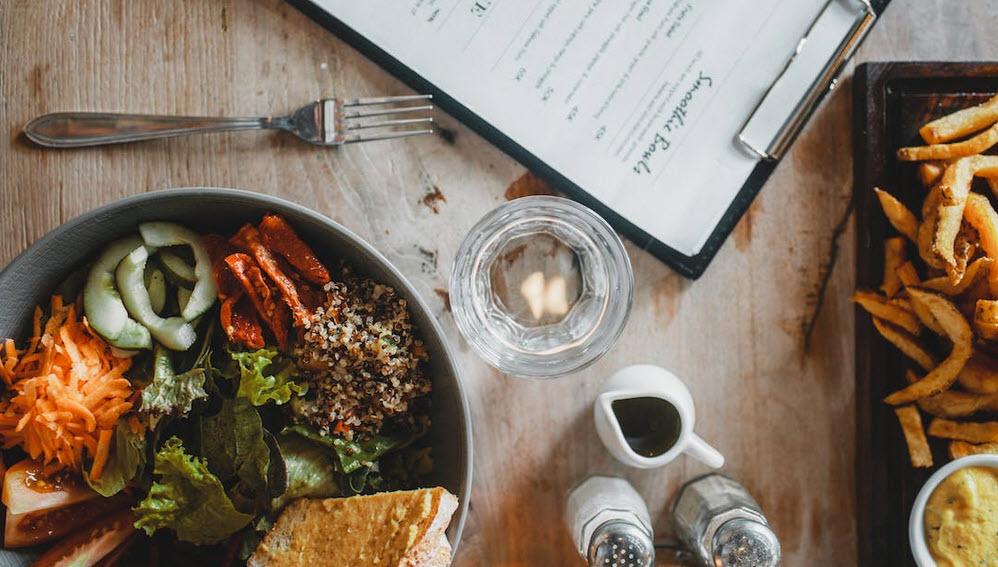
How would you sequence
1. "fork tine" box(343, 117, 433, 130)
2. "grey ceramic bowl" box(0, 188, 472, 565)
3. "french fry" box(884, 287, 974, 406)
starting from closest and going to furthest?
1. "grey ceramic bowl" box(0, 188, 472, 565)
2. "french fry" box(884, 287, 974, 406)
3. "fork tine" box(343, 117, 433, 130)

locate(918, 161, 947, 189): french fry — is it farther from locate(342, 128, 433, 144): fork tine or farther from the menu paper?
locate(342, 128, 433, 144): fork tine

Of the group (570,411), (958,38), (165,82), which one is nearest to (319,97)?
(165,82)

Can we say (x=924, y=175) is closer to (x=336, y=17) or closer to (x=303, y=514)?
(x=336, y=17)

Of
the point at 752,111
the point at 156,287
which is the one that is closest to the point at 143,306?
the point at 156,287

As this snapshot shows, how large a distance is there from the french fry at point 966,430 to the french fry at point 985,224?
20cm

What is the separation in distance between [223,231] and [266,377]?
0.76ft

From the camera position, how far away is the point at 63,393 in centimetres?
102

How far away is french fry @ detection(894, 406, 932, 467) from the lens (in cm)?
116

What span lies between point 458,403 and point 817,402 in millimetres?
634

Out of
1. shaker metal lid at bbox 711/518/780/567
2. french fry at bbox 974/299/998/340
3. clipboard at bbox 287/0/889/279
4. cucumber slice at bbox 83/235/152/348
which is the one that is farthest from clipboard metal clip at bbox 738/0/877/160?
cucumber slice at bbox 83/235/152/348

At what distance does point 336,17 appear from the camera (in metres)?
1.21

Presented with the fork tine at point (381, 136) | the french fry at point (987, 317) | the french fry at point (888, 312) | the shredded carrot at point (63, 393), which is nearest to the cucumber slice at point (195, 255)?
the shredded carrot at point (63, 393)

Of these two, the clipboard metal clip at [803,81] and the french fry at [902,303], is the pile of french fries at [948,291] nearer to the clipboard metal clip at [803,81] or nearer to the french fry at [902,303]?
the french fry at [902,303]

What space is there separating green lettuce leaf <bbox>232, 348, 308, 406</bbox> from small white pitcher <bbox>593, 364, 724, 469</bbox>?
17.1 inches
